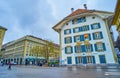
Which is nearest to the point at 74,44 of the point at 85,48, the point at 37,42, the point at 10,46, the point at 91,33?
the point at 85,48

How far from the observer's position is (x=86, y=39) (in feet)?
102

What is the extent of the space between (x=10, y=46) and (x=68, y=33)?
187 ft

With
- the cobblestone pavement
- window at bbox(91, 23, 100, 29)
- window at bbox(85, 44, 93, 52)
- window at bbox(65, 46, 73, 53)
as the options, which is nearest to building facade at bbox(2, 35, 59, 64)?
window at bbox(65, 46, 73, 53)

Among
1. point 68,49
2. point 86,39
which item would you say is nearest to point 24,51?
point 68,49

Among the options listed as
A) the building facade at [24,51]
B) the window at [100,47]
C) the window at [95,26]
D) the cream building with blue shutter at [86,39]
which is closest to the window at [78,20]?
the cream building with blue shutter at [86,39]

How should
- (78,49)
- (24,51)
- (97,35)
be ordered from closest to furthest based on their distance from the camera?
(97,35), (78,49), (24,51)

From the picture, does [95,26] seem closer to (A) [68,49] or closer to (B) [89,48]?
(B) [89,48]

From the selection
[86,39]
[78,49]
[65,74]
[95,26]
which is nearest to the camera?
[65,74]

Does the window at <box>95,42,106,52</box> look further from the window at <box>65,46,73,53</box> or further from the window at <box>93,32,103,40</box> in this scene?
the window at <box>65,46,73,53</box>

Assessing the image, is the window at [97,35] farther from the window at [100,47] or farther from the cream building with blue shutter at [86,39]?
the window at [100,47]

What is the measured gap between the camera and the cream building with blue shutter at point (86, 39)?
2811cm

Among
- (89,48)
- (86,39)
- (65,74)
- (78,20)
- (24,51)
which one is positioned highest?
(78,20)

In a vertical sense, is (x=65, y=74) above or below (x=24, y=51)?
below

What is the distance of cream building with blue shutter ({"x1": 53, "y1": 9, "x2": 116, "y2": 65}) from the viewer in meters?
28.1
